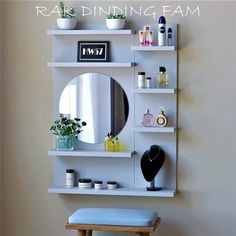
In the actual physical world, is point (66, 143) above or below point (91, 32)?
below

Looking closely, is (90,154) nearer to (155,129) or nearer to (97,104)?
(97,104)

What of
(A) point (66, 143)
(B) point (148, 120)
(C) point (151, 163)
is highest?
(B) point (148, 120)

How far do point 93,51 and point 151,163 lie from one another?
0.80m

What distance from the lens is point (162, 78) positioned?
14.9 ft

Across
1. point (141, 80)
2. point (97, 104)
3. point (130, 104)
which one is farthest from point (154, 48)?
point (97, 104)

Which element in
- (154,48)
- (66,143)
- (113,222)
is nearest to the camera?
(113,222)

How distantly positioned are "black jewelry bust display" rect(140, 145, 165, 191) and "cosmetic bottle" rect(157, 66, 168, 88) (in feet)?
1.30

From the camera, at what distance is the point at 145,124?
458 cm

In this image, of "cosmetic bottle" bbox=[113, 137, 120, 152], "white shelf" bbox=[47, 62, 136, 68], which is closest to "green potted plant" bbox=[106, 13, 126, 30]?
"white shelf" bbox=[47, 62, 136, 68]

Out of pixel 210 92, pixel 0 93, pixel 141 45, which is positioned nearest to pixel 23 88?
pixel 0 93

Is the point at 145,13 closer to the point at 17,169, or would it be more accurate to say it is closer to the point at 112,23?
the point at 112,23

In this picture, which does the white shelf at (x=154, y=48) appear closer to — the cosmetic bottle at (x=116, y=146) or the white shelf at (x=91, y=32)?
the white shelf at (x=91, y=32)

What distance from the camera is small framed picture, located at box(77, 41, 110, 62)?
15.1ft

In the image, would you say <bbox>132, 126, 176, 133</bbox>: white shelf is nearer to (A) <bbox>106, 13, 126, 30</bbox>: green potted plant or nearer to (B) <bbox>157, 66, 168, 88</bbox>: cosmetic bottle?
(B) <bbox>157, 66, 168, 88</bbox>: cosmetic bottle
